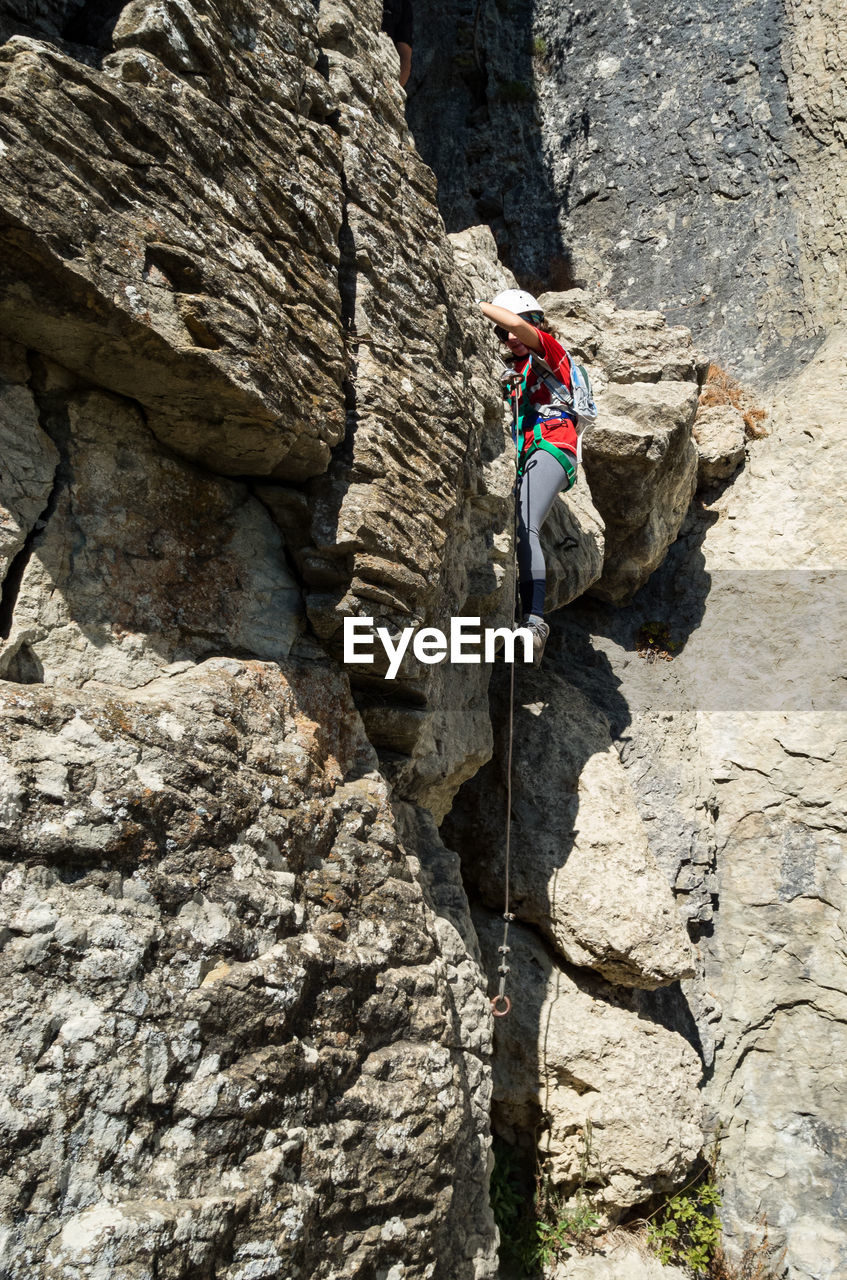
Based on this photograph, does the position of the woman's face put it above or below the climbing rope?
above

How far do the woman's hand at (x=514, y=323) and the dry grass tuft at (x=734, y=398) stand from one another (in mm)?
4282

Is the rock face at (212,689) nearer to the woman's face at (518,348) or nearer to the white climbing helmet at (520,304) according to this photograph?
the white climbing helmet at (520,304)

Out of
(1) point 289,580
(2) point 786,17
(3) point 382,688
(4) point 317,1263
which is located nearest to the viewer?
(4) point 317,1263

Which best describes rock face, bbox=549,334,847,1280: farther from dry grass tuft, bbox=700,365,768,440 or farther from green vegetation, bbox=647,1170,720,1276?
green vegetation, bbox=647,1170,720,1276

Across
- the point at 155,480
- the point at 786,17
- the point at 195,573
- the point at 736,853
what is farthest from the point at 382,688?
the point at 786,17

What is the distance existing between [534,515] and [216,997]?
427 cm

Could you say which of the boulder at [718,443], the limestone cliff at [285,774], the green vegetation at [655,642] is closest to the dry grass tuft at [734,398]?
the boulder at [718,443]

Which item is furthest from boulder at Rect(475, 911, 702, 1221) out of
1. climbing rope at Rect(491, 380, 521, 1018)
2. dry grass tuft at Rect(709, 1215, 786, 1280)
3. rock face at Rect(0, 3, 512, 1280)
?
rock face at Rect(0, 3, 512, 1280)

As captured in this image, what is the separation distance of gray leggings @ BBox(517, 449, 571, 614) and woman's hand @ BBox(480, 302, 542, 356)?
745 mm

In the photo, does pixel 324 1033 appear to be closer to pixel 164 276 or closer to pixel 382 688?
pixel 382 688

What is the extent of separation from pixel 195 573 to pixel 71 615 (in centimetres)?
61

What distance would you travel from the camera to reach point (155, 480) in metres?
3.71

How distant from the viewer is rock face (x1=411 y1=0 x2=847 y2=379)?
1052 cm

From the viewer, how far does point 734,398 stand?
10.1 metres
